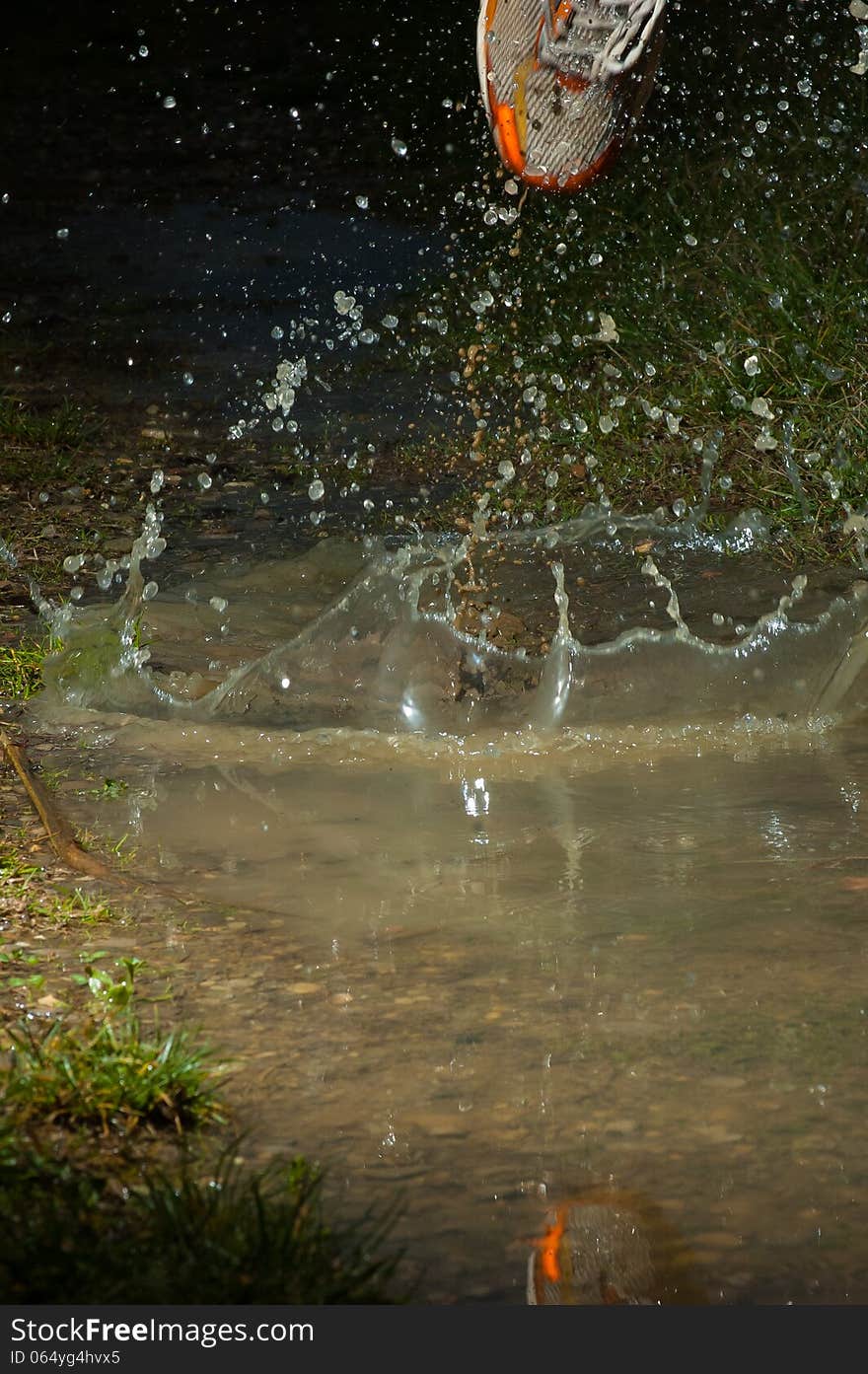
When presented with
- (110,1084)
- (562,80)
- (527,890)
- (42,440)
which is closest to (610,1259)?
(110,1084)

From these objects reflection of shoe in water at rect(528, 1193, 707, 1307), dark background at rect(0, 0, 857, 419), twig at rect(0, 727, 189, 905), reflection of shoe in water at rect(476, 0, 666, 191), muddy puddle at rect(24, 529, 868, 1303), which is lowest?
dark background at rect(0, 0, 857, 419)

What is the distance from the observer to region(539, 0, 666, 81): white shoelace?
4.06 meters

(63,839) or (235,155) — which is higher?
(63,839)

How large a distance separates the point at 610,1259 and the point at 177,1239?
1.92ft

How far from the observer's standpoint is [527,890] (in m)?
3.42

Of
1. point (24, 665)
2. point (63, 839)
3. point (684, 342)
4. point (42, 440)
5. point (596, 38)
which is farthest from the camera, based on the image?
point (42, 440)

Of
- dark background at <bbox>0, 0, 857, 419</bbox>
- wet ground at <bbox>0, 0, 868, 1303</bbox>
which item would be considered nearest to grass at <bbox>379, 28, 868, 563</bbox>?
dark background at <bbox>0, 0, 857, 419</bbox>

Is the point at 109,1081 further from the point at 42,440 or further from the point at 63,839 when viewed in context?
the point at 42,440

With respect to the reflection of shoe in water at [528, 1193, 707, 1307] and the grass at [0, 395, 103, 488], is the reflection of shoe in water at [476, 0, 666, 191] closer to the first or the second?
the reflection of shoe in water at [528, 1193, 707, 1307]

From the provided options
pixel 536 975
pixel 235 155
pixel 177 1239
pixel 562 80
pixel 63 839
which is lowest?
pixel 235 155

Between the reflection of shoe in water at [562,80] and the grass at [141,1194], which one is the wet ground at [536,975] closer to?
the grass at [141,1194]

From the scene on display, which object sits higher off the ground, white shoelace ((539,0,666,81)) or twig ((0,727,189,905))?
white shoelace ((539,0,666,81))

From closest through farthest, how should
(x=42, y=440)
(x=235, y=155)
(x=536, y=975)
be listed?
(x=536, y=975) < (x=42, y=440) < (x=235, y=155)

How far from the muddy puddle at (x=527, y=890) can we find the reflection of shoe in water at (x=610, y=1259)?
0.08 ft
